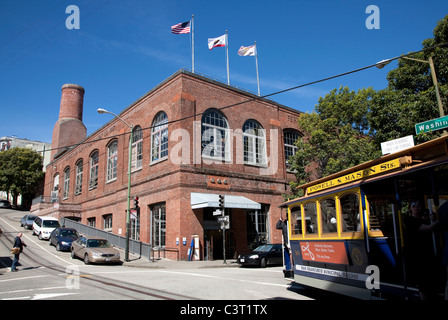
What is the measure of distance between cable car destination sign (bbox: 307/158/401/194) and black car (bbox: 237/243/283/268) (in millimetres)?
9657

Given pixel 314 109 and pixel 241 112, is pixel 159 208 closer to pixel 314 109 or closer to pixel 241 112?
pixel 241 112

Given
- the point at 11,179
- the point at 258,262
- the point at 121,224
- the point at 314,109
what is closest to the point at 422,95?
the point at 314,109

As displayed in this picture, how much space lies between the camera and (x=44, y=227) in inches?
1044

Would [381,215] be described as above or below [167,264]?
above

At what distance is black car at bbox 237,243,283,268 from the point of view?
17641 millimetres

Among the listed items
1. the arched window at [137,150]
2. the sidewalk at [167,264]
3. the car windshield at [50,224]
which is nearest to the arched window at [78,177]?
the car windshield at [50,224]

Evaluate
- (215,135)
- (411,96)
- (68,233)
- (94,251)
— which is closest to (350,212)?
(411,96)

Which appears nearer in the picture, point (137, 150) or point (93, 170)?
point (137, 150)

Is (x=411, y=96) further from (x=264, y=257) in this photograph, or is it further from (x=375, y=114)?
(x=264, y=257)

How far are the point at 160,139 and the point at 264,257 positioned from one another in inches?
463

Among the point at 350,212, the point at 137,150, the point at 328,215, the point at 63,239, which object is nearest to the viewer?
the point at 350,212

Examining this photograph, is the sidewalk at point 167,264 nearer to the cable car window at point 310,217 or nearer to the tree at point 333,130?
the tree at point 333,130

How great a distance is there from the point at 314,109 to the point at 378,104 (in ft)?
19.8

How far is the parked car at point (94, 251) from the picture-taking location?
17.6 m
